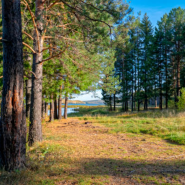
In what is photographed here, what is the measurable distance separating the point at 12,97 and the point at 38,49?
3.43 m

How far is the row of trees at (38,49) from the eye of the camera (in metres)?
3.52

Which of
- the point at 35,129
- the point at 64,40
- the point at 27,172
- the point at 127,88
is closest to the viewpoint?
the point at 27,172

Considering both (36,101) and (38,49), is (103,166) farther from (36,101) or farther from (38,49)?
(38,49)

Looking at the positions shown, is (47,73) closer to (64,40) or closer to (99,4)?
(64,40)

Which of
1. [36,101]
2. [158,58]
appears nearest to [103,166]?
[36,101]

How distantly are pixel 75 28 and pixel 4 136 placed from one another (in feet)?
19.6

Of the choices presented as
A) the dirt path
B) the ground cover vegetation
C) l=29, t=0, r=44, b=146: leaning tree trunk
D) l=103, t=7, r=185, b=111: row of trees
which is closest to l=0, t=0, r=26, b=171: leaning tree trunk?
the ground cover vegetation

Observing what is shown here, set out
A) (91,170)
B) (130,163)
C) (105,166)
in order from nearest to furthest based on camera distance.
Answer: (91,170)
(105,166)
(130,163)

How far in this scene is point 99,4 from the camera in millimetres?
5812

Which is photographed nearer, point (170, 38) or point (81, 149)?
point (81, 149)

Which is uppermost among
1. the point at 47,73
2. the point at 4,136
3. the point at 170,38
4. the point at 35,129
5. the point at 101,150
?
the point at 170,38

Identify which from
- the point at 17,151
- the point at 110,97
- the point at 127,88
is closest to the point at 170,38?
the point at 127,88

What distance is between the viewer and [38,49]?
6410mm

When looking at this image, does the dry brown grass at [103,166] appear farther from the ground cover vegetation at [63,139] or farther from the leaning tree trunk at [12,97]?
the leaning tree trunk at [12,97]
